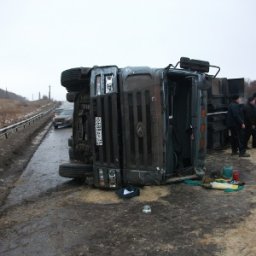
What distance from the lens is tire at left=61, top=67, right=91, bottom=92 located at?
829 cm

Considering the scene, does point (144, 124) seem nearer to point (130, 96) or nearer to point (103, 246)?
point (130, 96)

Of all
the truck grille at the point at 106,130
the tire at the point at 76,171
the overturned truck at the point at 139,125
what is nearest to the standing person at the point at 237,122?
the overturned truck at the point at 139,125

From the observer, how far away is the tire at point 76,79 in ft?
A: 27.2

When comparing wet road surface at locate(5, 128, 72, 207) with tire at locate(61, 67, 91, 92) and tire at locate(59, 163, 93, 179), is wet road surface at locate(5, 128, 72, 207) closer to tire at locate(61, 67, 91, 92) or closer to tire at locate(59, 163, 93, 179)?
tire at locate(59, 163, 93, 179)

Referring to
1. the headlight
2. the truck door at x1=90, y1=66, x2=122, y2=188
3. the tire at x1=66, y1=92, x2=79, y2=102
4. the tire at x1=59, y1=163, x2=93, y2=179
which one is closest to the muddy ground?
the truck door at x1=90, y1=66, x2=122, y2=188

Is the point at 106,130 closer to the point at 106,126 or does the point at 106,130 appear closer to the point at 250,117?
the point at 106,126

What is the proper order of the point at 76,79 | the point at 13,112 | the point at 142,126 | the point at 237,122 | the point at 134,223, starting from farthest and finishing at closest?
1. the point at 13,112
2. the point at 237,122
3. the point at 76,79
4. the point at 142,126
5. the point at 134,223

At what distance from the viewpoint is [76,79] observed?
27.9 ft

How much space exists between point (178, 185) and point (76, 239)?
9.73ft

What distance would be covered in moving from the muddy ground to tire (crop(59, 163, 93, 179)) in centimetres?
53

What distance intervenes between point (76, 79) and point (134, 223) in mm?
3711

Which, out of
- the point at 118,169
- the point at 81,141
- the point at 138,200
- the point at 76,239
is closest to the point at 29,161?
the point at 81,141

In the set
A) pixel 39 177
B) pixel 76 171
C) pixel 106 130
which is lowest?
pixel 39 177

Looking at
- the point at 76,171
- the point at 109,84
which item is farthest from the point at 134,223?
the point at 76,171
